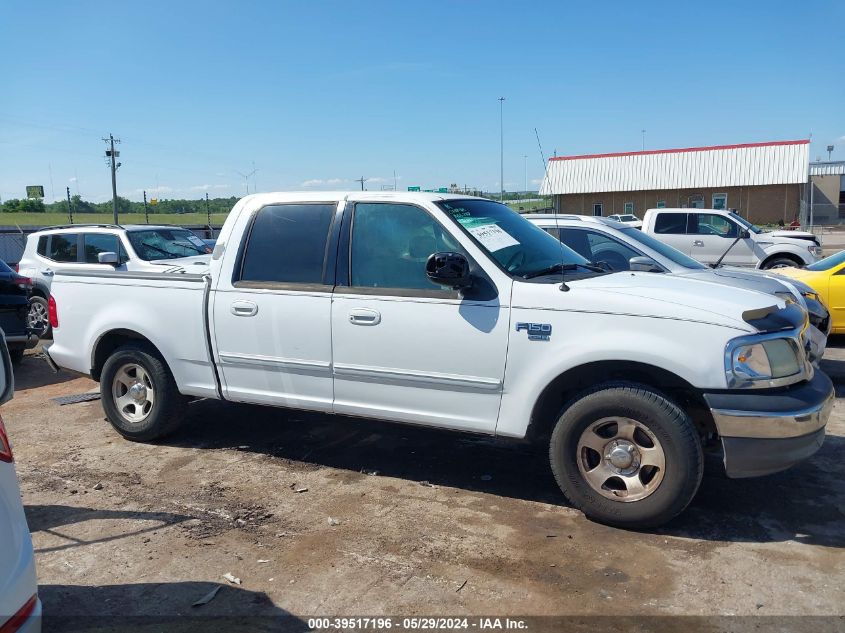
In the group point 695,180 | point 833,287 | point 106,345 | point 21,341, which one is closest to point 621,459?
point 106,345

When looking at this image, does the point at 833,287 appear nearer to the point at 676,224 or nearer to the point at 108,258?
the point at 676,224

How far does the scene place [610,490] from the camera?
14.1ft

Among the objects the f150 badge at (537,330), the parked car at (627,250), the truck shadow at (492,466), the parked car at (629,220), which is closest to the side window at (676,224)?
the parked car at (629,220)

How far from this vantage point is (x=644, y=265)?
7.03 metres

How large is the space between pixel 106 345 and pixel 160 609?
3286mm

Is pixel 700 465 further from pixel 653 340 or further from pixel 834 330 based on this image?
pixel 834 330

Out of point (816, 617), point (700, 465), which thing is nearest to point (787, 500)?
point (700, 465)

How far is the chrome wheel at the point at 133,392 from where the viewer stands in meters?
5.97

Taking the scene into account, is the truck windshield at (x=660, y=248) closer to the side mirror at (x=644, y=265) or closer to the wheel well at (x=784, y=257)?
the side mirror at (x=644, y=265)

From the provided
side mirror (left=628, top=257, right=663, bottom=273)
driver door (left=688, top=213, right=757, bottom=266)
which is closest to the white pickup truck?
side mirror (left=628, top=257, right=663, bottom=273)

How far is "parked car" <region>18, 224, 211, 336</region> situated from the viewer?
11812 millimetres

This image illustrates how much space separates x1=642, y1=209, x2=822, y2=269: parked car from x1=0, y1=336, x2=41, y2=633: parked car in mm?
14926

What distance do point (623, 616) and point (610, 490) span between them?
39.9 inches

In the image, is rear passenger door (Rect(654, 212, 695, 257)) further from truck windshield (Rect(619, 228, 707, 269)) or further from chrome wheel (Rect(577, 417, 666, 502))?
chrome wheel (Rect(577, 417, 666, 502))
